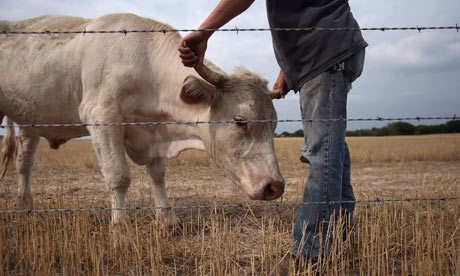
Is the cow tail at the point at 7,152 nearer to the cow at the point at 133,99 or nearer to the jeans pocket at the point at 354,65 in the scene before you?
the cow at the point at 133,99

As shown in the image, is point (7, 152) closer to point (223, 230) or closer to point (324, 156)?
point (223, 230)

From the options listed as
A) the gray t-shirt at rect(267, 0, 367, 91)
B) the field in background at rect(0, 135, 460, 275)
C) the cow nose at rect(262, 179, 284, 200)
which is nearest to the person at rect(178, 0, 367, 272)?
the gray t-shirt at rect(267, 0, 367, 91)

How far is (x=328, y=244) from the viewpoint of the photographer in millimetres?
2055

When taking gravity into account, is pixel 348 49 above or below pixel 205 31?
below

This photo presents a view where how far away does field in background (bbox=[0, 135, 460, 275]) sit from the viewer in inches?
84.5

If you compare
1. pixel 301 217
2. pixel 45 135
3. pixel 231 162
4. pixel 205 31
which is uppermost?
pixel 205 31

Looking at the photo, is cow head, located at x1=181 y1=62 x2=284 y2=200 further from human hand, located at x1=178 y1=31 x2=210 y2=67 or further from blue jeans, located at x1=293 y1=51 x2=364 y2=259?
blue jeans, located at x1=293 y1=51 x2=364 y2=259

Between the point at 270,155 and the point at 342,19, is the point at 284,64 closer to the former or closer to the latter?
the point at 342,19

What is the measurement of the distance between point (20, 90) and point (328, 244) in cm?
401

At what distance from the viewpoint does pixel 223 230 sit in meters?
2.50

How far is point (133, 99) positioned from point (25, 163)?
289 centimetres

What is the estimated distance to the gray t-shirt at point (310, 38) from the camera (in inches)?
80.0

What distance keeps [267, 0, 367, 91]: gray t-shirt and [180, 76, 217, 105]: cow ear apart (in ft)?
2.89

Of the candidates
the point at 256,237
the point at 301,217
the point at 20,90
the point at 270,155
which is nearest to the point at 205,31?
the point at 270,155
